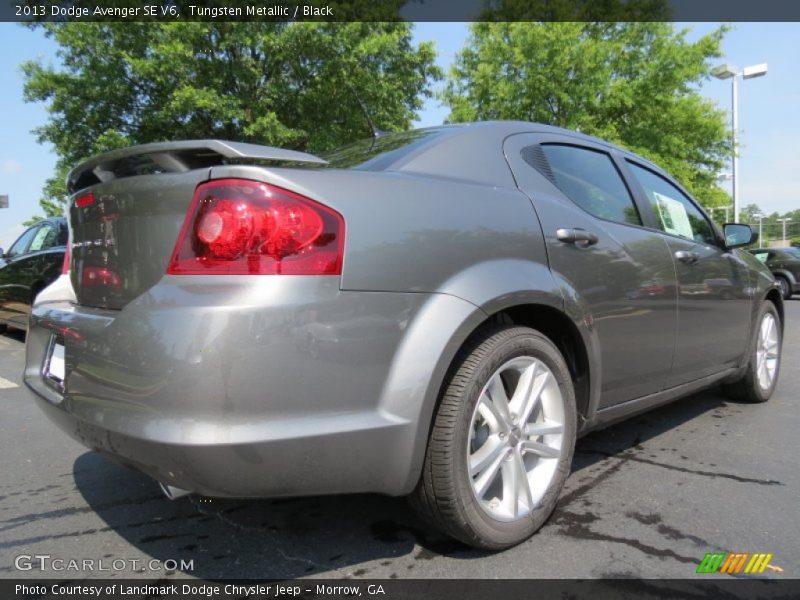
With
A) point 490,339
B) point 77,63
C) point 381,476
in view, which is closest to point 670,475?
point 490,339

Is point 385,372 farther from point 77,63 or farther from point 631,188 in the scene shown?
point 77,63

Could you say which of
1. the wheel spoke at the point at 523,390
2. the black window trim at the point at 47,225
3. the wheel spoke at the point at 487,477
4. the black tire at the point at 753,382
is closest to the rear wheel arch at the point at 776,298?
the black tire at the point at 753,382

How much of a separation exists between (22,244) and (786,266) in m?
16.8

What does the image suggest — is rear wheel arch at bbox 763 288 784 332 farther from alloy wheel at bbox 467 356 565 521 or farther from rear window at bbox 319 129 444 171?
rear window at bbox 319 129 444 171

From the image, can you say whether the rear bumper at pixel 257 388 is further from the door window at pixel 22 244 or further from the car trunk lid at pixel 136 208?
the door window at pixel 22 244

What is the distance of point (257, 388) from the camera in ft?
5.35

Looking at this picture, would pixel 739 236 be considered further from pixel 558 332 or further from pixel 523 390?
pixel 523 390

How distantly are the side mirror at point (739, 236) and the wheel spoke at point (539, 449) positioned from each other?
7.25 feet

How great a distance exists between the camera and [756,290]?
3.94 metres

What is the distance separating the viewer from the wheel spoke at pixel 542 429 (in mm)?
2236

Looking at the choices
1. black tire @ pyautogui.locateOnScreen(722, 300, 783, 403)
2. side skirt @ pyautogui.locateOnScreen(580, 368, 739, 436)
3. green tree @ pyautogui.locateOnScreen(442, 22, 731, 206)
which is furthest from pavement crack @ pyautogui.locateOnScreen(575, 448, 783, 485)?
green tree @ pyautogui.locateOnScreen(442, 22, 731, 206)

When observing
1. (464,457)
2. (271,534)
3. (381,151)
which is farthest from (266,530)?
(381,151)

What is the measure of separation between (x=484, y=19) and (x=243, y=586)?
61.3ft

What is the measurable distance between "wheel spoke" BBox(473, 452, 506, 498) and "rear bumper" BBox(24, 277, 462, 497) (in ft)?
0.90
